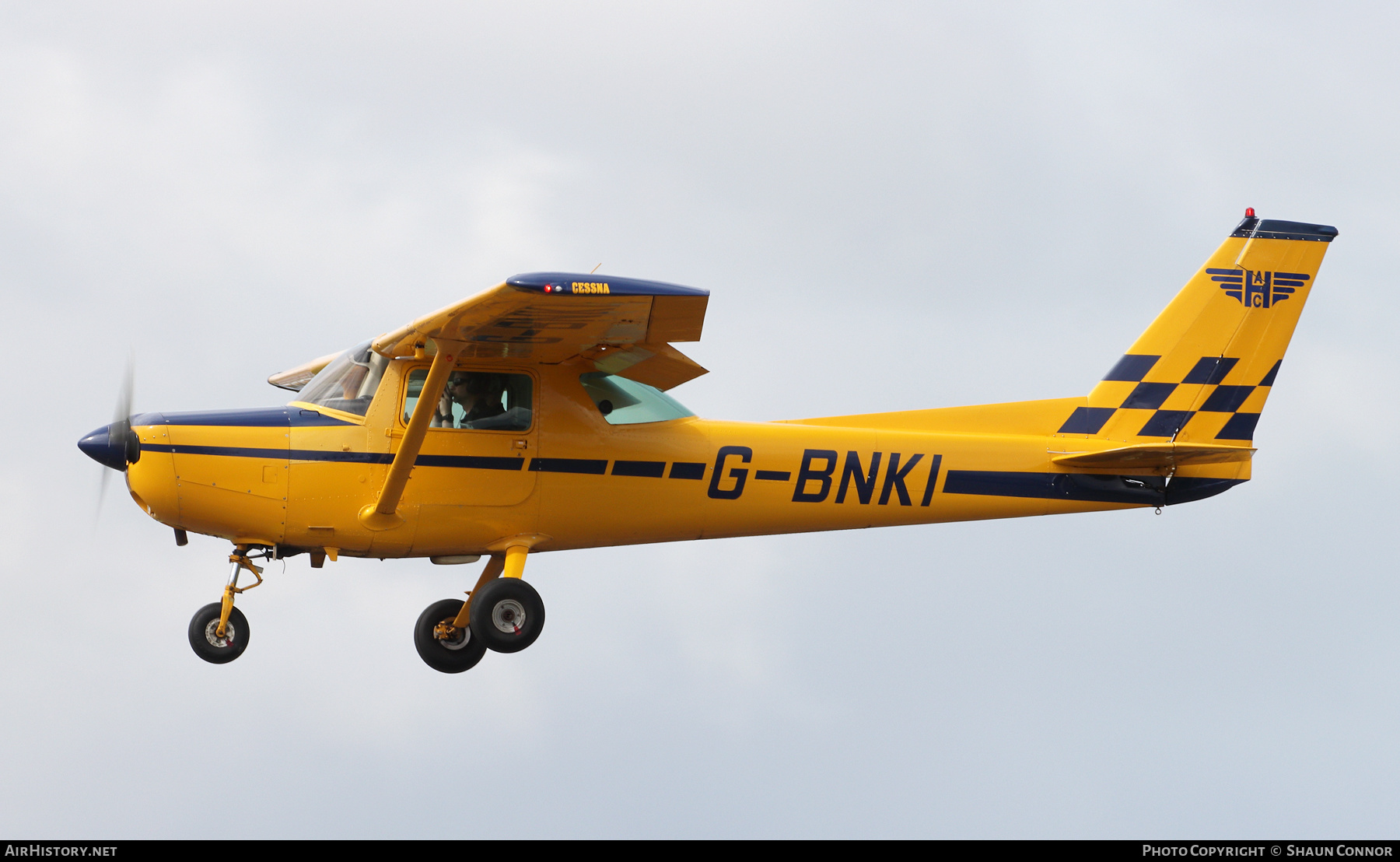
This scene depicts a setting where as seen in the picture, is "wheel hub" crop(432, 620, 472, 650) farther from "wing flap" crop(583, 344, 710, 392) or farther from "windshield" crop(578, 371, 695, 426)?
"wing flap" crop(583, 344, 710, 392)

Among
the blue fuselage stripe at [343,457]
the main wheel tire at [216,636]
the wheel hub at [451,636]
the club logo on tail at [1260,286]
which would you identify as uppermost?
the club logo on tail at [1260,286]

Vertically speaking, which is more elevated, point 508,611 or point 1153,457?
point 1153,457

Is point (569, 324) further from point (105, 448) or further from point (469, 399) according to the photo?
point (105, 448)

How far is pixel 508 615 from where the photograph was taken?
43.6 feet

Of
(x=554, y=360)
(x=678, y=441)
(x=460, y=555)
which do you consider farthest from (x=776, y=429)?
(x=460, y=555)

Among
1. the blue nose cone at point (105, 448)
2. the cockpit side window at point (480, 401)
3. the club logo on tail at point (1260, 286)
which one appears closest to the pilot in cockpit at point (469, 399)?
the cockpit side window at point (480, 401)

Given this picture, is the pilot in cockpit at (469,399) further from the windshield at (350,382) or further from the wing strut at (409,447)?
the windshield at (350,382)

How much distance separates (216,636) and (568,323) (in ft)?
12.5

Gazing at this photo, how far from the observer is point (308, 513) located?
1314 cm

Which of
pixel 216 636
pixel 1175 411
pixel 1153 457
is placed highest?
pixel 1175 411

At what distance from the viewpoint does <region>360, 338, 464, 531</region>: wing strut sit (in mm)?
12703

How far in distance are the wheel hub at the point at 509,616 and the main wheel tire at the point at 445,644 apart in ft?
4.02

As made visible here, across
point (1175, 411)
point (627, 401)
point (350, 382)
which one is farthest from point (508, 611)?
point (1175, 411)

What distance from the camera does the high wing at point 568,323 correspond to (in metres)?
11.4
